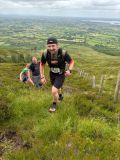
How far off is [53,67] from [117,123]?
3.12 meters

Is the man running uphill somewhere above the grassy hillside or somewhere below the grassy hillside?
above

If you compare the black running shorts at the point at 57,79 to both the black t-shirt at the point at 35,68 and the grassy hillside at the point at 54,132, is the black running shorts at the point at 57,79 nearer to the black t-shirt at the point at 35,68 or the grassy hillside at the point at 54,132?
the grassy hillside at the point at 54,132

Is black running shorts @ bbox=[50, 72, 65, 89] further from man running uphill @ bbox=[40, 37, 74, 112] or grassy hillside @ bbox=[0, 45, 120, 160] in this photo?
grassy hillside @ bbox=[0, 45, 120, 160]

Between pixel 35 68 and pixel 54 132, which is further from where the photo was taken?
pixel 35 68

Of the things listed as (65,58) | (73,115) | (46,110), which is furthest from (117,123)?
(65,58)

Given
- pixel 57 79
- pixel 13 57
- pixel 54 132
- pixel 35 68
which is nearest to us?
pixel 54 132

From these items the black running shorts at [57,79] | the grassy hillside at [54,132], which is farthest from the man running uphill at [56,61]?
the grassy hillside at [54,132]

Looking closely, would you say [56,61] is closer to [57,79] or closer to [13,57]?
[57,79]

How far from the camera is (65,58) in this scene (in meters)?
9.82

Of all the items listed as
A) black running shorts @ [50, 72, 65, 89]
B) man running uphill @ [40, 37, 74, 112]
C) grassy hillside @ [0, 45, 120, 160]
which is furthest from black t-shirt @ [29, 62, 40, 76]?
grassy hillside @ [0, 45, 120, 160]

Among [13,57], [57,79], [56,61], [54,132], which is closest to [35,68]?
[57,79]

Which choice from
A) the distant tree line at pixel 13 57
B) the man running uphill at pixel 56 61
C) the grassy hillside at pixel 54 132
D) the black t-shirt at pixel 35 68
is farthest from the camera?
the distant tree line at pixel 13 57

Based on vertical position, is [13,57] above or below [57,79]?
below

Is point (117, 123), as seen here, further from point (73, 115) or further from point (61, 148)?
point (61, 148)
